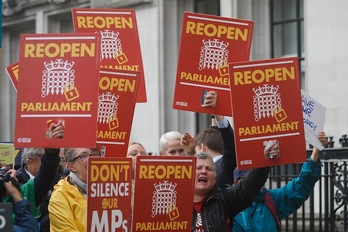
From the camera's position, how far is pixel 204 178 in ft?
24.8

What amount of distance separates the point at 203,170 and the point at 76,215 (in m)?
0.98

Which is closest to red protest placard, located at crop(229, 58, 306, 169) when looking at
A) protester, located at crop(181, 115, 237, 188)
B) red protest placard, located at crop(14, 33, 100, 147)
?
protester, located at crop(181, 115, 237, 188)

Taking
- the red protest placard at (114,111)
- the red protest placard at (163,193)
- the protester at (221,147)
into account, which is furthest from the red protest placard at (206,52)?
the red protest placard at (163,193)

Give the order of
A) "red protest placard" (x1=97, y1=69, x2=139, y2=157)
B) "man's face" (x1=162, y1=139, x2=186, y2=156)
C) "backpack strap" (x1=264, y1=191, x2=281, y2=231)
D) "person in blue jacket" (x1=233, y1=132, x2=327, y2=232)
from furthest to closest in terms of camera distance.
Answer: "man's face" (x1=162, y1=139, x2=186, y2=156), "red protest placard" (x1=97, y1=69, x2=139, y2=157), "backpack strap" (x1=264, y1=191, x2=281, y2=231), "person in blue jacket" (x1=233, y1=132, x2=327, y2=232)

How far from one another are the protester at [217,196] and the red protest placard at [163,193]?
10 cm

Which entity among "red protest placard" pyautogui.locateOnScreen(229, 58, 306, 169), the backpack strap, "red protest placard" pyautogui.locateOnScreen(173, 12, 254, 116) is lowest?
the backpack strap

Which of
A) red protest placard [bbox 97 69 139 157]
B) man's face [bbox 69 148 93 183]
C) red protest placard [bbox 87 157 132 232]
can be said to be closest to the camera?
red protest placard [bbox 87 157 132 232]

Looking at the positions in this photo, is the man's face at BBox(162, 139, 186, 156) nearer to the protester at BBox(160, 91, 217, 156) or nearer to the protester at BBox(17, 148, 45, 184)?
the protester at BBox(160, 91, 217, 156)

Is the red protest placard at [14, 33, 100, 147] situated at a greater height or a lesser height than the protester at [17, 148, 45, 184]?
greater

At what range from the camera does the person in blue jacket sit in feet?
25.6

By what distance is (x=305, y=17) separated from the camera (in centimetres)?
1424

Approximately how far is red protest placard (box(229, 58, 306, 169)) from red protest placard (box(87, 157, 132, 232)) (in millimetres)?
878

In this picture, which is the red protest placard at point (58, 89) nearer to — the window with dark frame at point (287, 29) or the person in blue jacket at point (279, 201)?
the person in blue jacket at point (279, 201)

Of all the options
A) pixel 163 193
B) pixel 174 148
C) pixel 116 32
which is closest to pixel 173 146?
pixel 174 148
